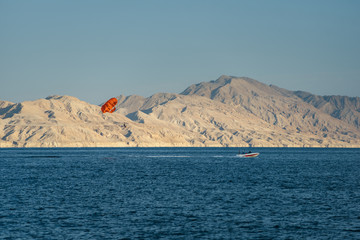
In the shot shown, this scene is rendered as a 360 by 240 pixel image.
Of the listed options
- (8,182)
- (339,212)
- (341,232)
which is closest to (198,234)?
(341,232)

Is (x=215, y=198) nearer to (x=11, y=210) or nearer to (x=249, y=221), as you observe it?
(x=249, y=221)

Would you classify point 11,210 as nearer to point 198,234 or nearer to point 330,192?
point 198,234

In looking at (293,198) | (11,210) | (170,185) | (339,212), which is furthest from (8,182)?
(339,212)

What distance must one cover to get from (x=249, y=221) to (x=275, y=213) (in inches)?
197

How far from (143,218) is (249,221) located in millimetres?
9574

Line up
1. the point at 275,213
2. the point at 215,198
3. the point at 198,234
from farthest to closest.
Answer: the point at 215,198 → the point at 275,213 → the point at 198,234

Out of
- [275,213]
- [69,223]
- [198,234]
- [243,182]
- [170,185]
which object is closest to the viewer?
[198,234]

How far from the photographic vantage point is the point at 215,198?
60.1 meters

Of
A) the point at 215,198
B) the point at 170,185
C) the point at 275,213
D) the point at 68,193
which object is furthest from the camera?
the point at 170,185

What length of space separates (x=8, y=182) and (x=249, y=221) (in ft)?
154

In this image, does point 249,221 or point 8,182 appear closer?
point 249,221

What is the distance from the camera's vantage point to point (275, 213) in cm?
4888

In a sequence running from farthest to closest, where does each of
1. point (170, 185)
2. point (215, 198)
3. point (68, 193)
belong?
point (170, 185)
point (68, 193)
point (215, 198)

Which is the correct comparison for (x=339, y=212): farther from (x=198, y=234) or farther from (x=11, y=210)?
(x=11, y=210)
